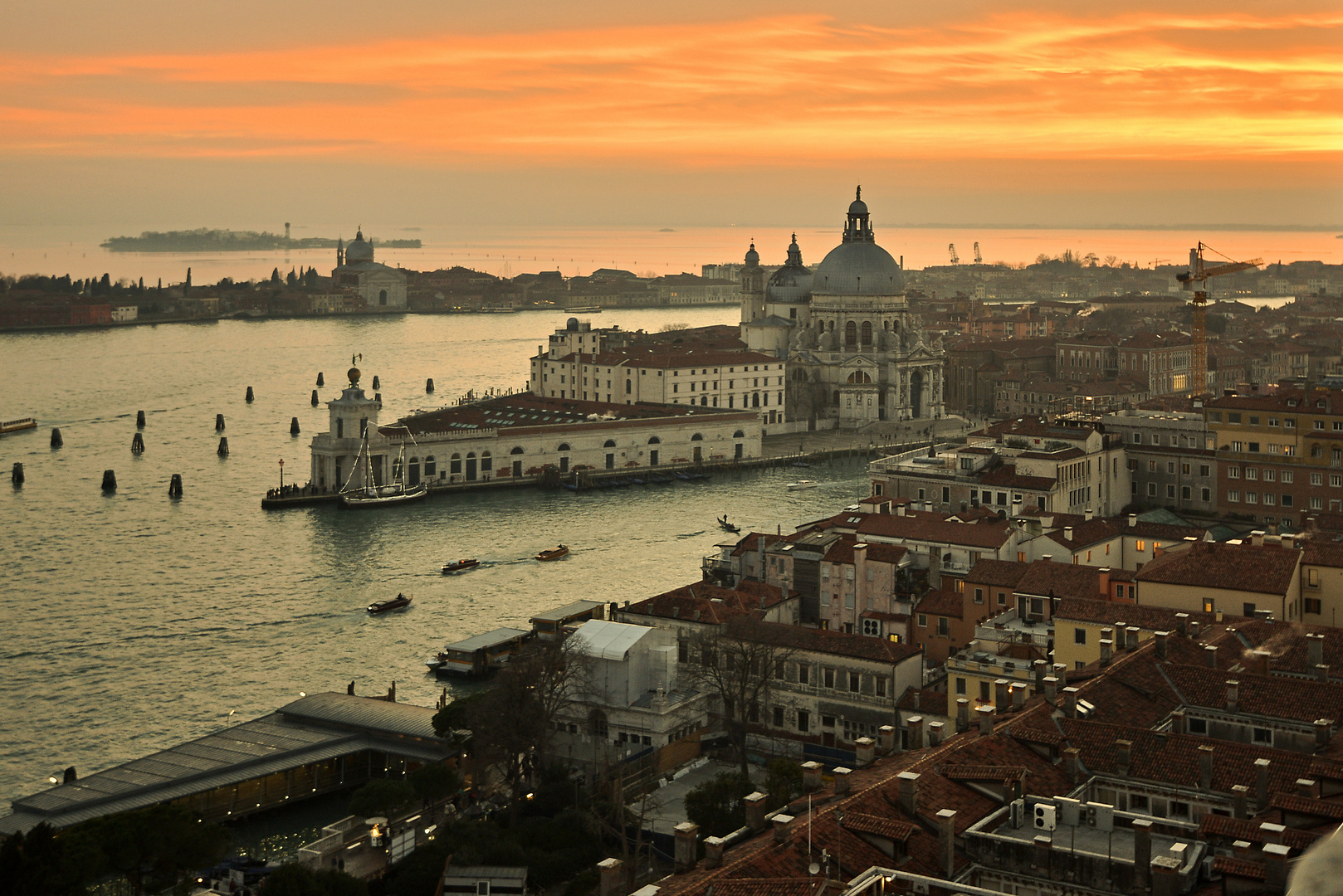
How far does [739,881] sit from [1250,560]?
803 cm

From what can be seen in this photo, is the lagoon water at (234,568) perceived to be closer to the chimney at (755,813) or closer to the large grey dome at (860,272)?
the chimney at (755,813)

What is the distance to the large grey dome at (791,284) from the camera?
142 ft

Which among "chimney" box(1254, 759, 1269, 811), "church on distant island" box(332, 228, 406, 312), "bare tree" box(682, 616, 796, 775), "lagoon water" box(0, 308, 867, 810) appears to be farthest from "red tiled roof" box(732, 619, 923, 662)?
"church on distant island" box(332, 228, 406, 312)

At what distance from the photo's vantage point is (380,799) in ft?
33.4

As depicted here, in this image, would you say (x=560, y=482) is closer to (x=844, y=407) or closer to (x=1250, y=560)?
(x=844, y=407)

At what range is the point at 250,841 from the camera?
10656 mm

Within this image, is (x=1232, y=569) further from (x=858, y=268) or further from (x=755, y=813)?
(x=858, y=268)

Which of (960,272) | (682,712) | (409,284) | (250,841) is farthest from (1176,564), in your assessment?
(960,272)

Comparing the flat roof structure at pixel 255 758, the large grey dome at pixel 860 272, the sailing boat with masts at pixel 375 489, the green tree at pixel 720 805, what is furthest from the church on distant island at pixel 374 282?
the green tree at pixel 720 805

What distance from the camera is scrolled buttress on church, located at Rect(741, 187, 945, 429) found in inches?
1470

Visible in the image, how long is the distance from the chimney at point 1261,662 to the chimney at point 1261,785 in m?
2.65

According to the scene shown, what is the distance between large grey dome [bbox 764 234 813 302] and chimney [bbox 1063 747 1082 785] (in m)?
36.2

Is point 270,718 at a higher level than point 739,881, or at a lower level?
lower

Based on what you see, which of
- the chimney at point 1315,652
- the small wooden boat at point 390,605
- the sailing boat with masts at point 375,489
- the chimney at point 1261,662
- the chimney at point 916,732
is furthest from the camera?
the sailing boat with masts at point 375,489
